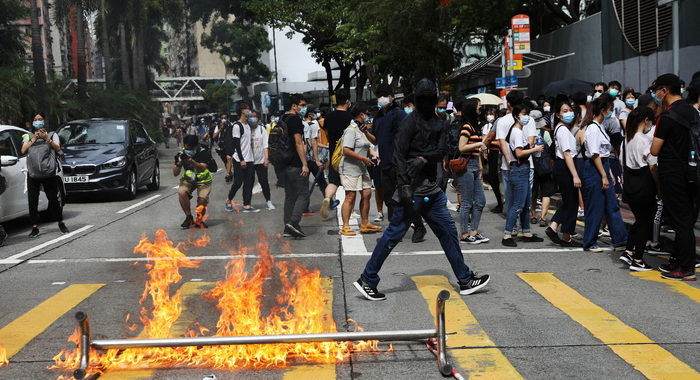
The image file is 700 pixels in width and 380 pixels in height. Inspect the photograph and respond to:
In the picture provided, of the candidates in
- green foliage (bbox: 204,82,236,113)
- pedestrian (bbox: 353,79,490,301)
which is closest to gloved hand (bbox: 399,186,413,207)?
pedestrian (bbox: 353,79,490,301)

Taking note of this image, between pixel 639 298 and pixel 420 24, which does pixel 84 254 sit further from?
pixel 420 24

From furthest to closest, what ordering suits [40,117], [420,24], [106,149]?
1. [420,24]
2. [106,149]
3. [40,117]

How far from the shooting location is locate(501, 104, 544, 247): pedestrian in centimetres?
962

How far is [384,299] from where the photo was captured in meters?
7.08

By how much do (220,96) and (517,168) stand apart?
96.7 metres

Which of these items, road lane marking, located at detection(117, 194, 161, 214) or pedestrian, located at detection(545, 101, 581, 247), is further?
road lane marking, located at detection(117, 194, 161, 214)

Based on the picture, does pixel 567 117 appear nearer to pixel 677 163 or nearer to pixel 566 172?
pixel 566 172

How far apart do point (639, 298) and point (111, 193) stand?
14.0 meters

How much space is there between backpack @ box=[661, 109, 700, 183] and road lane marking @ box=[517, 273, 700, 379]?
154 centimetres

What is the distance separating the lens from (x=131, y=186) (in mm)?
17016

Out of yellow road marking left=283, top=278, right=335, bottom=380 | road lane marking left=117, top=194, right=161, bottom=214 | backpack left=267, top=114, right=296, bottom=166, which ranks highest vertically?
backpack left=267, top=114, right=296, bottom=166

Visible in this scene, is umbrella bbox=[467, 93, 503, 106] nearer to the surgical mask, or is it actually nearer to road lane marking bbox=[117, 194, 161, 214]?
road lane marking bbox=[117, 194, 161, 214]

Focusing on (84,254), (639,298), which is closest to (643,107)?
(639,298)

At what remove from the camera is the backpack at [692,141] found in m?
7.44
